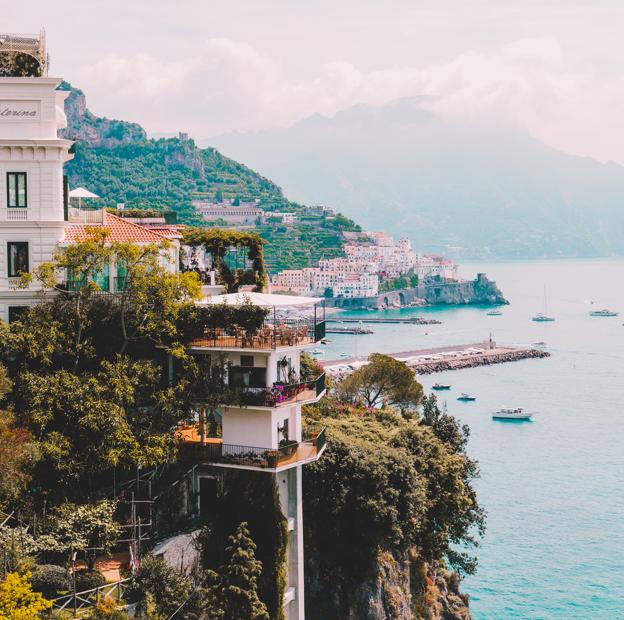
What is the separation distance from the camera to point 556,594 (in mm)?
35375

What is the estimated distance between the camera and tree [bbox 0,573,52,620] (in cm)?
1300

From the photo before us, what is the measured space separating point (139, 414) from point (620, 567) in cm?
2662

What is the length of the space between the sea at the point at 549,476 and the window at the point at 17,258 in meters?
20.9

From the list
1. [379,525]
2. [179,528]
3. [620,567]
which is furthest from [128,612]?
[620,567]

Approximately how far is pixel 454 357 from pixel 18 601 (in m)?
91.3

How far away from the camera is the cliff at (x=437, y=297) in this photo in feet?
609

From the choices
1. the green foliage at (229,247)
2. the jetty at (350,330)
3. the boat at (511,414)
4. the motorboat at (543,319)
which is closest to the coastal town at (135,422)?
the green foliage at (229,247)

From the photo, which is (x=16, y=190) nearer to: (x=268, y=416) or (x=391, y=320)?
(x=268, y=416)

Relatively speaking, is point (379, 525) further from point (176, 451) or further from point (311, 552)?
point (176, 451)

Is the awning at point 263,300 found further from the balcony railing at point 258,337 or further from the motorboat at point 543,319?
the motorboat at point 543,319

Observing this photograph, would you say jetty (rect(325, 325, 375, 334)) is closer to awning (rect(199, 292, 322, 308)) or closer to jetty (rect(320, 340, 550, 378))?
jetty (rect(320, 340, 550, 378))

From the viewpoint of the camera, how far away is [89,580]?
14.9m

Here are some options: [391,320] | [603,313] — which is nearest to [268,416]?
[391,320]

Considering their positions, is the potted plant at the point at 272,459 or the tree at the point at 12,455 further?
the potted plant at the point at 272,459
